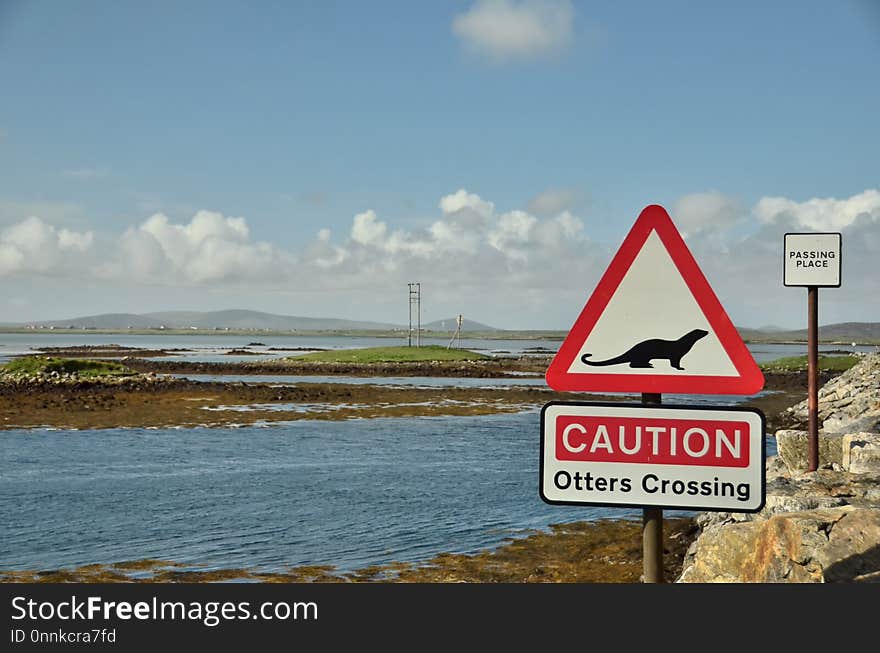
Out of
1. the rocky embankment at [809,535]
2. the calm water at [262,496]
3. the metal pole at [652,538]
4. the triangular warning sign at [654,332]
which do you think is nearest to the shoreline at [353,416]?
the calm water at [262,496]

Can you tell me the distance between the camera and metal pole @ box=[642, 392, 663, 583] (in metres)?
3.26

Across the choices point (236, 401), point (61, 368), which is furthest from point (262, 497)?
point (61, 368)

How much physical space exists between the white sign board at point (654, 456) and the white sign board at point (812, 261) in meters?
7.69

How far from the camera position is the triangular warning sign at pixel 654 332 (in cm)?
324

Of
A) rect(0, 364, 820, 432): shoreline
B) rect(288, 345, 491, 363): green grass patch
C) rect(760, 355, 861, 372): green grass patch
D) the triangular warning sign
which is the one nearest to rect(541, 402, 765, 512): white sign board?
the triangular warning sign

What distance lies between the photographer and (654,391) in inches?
126

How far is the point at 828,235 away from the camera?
10.2m

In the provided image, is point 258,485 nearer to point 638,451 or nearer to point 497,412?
point 638,451

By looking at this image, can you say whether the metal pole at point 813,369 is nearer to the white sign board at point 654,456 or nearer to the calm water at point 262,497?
the calm water at point 262,497

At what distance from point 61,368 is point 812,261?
50625 millimetres

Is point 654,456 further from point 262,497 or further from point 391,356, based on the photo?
point 391,356

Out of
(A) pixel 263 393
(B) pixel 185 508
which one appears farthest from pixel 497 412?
(B) pixel 185 508

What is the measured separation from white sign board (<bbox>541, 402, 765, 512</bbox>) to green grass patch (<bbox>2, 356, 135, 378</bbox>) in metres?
52.1
